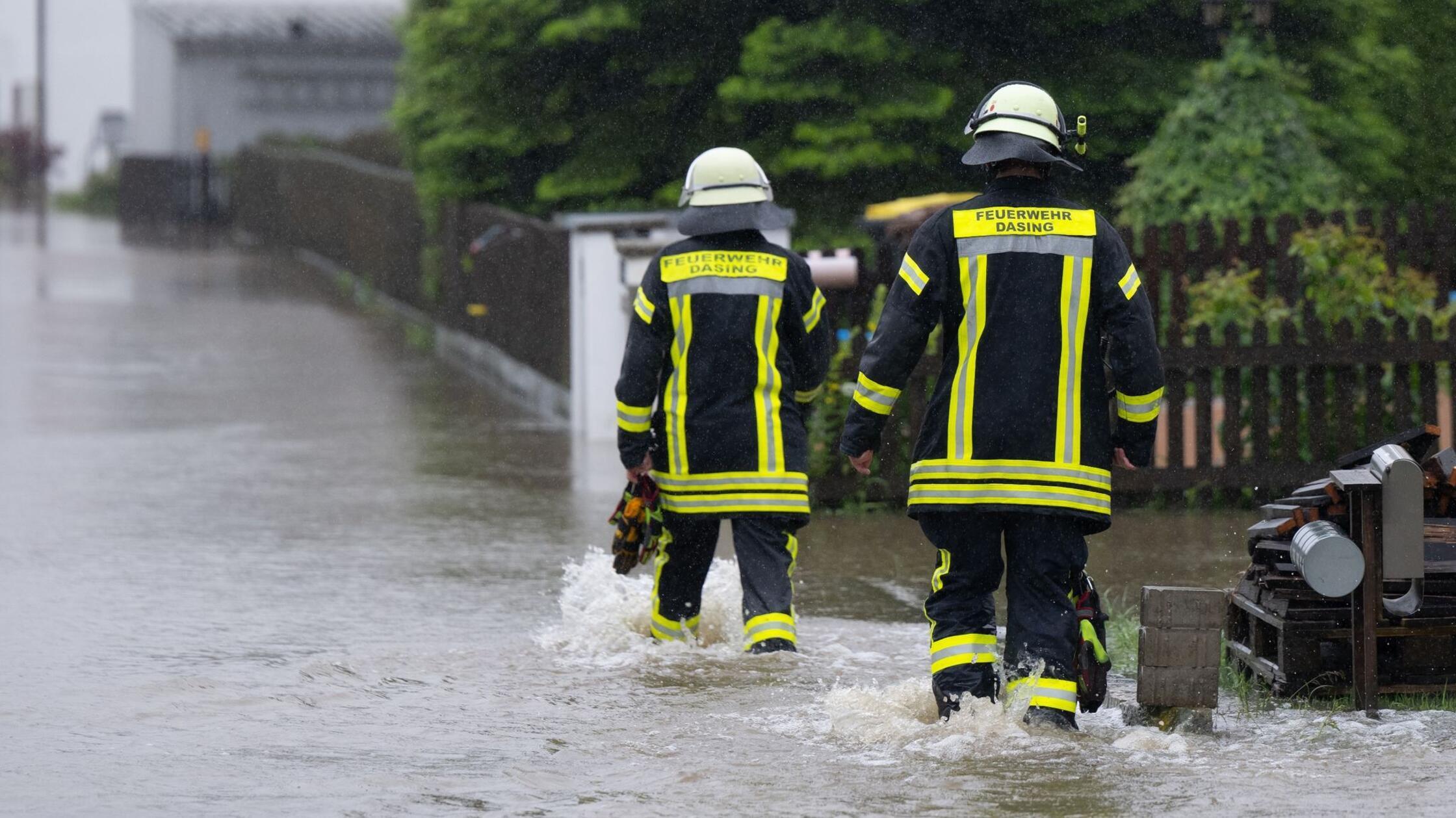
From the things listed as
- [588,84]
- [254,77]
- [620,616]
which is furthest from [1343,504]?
[254,77]

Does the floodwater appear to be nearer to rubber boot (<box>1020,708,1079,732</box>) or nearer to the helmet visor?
rubber boot (<box>1020,708,1079,732</box>)

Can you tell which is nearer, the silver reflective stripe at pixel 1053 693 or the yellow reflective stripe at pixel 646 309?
the silver reflective stripe at pixel 1053 693

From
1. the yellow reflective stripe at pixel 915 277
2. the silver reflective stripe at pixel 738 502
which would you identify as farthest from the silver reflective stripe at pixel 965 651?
the silver reflective stripe at pixel 738 502

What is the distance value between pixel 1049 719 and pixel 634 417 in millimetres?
1846

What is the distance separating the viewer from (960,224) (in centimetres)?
543

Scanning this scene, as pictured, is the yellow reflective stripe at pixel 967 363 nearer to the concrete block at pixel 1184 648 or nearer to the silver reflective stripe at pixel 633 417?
the concrete block at pixel 1184 648

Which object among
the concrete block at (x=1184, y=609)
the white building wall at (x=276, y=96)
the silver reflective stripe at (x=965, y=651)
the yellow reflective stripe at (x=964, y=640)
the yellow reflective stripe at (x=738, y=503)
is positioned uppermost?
the white building wall at (x=276, y=96)

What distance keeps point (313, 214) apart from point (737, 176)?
22.5m

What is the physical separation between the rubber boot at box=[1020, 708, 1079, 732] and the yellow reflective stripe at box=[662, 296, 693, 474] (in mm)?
1678

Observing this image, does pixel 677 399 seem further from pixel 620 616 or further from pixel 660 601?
pixel 620 616

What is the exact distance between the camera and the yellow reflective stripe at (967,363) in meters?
5.42

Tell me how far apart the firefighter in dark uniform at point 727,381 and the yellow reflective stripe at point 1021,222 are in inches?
46.9

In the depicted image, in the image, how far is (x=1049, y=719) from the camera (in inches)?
211

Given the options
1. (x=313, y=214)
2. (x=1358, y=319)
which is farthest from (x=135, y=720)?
(x=313, y=214)
